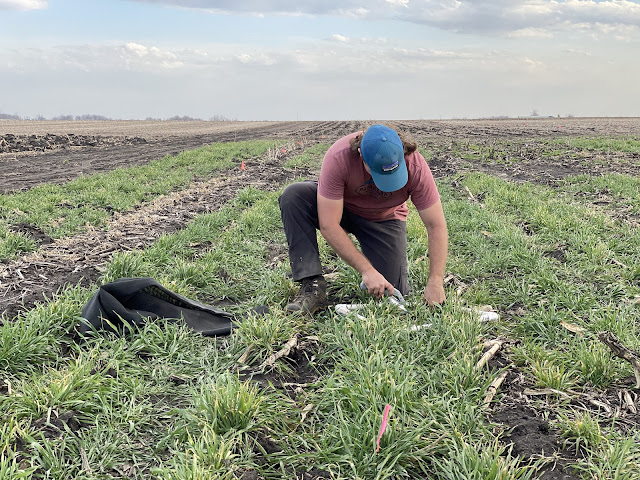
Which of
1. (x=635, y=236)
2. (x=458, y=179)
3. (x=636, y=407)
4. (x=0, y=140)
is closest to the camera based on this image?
(x=636, y=407)

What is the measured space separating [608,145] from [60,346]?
19582 mm

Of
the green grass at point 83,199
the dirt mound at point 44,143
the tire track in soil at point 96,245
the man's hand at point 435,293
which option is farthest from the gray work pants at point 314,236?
the dirt mound at point 44,143

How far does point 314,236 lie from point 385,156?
1.24 metres

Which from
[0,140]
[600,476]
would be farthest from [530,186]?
[0,140]

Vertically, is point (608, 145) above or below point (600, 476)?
above

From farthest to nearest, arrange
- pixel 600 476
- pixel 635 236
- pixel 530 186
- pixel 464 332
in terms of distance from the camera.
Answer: pixel 530 186, pixel 635 236, pixel 464 332, pixel 600 476

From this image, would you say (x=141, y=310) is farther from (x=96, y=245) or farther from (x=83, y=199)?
(x=83, y=199)

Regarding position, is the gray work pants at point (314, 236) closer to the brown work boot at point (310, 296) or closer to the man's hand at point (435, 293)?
the brown work boot at point (310, 296)

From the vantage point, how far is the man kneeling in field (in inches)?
141

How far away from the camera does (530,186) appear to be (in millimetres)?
10258

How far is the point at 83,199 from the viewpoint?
9.16m

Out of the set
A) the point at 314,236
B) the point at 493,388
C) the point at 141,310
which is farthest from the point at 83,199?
the point at 493,388

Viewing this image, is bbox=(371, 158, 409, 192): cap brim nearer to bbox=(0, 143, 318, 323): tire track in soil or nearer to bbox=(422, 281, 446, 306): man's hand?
bbox=(422, 281, 446, 306): man's hand

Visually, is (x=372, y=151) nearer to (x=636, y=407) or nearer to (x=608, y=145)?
(x=636, y=407)
